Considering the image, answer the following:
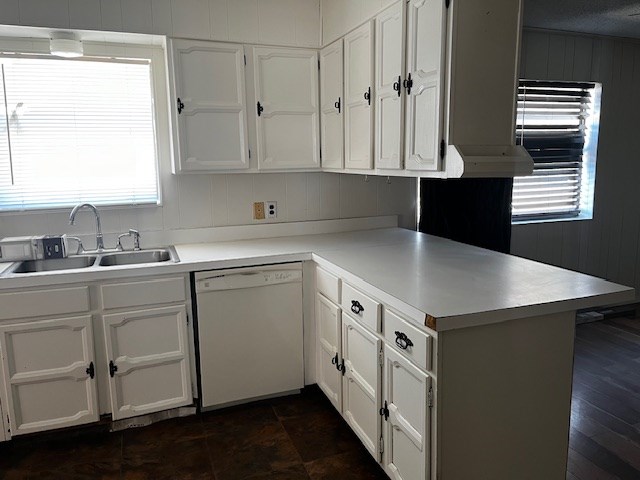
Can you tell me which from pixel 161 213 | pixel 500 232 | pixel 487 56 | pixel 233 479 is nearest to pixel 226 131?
pixel 161 213

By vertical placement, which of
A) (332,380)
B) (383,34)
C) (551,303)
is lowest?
(332,380)

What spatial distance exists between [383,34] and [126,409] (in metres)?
2.27

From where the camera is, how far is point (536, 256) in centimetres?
393

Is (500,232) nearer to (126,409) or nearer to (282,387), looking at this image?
(282,387)

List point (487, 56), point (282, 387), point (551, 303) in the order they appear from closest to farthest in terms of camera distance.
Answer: point (551, 303) → point (487, 56) → point (282, 387)

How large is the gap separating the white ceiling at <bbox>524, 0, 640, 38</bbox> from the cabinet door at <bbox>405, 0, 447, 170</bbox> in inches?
51.7

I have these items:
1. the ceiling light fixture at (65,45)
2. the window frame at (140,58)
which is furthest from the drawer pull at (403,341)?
the ceiling light fixture at (65,45)

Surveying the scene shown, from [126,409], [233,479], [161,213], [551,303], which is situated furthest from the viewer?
[161,213]

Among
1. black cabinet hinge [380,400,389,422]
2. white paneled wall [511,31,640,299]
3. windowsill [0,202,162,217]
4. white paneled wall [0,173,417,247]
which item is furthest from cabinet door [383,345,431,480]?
white paneled wall [511,31,640,299]

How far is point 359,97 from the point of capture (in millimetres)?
2643

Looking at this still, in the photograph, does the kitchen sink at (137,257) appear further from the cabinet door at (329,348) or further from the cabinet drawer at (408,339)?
the cabinet drawer at (408,339)

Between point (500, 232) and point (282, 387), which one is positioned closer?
point (282, 387)

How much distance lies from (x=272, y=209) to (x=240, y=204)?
211 mm

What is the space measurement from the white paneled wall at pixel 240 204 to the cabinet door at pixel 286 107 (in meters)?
0.24
